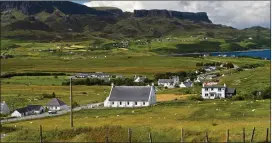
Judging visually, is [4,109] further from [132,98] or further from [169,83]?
[169,83]

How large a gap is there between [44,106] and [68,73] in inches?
3725

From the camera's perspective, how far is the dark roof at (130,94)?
92.9 m

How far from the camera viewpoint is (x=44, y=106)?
95.2 metres

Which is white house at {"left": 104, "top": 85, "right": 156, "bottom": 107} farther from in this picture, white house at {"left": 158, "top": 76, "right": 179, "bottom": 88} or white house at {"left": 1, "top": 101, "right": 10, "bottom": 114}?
white house at {"left": 158, "top": 76, "right": 179, "bottom": 88}

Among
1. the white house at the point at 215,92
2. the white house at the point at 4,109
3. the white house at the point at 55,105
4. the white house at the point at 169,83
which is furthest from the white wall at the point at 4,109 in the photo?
the white house at the point at 169,83

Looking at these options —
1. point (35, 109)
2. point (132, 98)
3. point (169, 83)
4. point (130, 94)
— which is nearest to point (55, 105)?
point (35, 109)

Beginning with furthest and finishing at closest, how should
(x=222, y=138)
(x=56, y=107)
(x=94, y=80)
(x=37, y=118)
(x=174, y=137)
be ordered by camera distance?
(x=94, y=80) < (x=56, y=107) < (x=37, y=118) < (x=174, y=137) < (x=222, y=138)

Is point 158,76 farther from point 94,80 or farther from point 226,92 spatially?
point 226,92

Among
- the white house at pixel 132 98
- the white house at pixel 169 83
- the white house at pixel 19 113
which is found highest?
the white house at pixel 169 83

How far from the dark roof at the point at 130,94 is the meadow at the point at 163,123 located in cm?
794

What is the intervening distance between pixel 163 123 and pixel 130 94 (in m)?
32.2

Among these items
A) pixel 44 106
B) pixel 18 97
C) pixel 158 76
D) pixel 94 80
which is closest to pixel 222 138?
pixel 44 106

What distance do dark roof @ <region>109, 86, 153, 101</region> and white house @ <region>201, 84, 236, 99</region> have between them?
1787 cm

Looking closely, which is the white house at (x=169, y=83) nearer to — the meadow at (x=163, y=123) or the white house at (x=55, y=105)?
the white house at (x=55, y=105)
